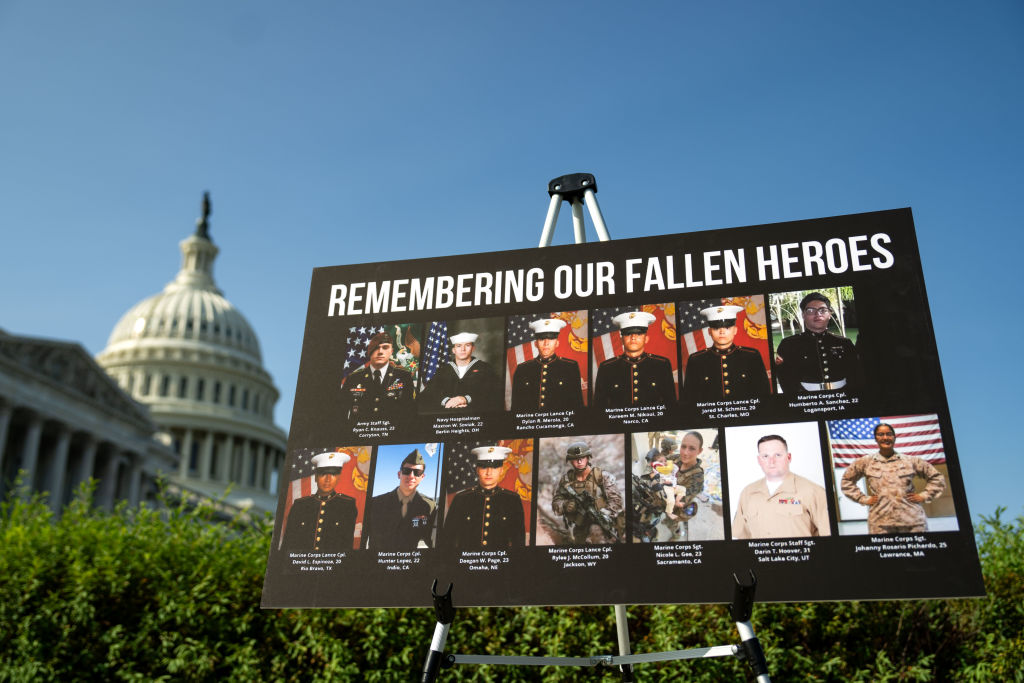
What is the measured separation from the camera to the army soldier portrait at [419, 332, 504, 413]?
19.4ft

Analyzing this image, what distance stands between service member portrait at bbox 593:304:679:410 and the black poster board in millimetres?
15

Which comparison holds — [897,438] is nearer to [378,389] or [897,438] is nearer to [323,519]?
[378,389]

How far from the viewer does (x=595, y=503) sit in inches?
213

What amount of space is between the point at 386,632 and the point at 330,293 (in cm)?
453

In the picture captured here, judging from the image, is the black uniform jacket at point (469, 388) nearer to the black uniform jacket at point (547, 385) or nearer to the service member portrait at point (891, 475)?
the black uniform jacket at point (547, 385)

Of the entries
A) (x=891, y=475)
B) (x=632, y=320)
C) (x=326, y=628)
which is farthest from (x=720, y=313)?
(x=326, y=628)

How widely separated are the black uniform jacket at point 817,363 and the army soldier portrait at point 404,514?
2.44 m

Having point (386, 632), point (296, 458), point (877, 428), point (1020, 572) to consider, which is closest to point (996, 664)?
point (1020, 572)

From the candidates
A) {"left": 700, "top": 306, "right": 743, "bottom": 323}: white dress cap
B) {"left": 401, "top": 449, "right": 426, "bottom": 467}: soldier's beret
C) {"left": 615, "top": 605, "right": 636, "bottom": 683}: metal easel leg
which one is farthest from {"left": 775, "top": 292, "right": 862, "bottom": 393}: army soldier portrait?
{"left": 401, "top": 449, "right": 426, "bottom": 467}: soldier's beret

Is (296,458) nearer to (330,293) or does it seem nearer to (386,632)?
(330,293)

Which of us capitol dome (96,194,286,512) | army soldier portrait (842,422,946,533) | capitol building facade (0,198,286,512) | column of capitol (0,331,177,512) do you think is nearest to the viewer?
army soldier portrait (842,422,946,533)

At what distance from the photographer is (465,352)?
6129 mm

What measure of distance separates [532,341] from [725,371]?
136 centimetres

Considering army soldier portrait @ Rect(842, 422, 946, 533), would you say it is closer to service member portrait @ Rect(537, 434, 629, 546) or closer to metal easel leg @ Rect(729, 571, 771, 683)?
metal easel leg @ Rect(729, 571, 771, 683)
